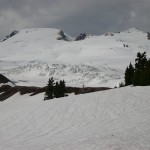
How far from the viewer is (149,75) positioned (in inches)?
2467

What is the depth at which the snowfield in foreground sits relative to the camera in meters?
21.1

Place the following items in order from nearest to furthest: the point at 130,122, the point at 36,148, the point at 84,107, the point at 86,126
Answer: the point at 36,148
the point at 130,122
the point at 86,126
the point at 84,107

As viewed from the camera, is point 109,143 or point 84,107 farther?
point 84,107

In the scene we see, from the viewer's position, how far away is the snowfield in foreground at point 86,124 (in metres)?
21.1

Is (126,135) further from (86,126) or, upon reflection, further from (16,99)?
(16,99)

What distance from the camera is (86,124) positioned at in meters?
31.2

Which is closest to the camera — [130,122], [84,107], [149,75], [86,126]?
[130,122]

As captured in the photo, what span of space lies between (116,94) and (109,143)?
2575cm

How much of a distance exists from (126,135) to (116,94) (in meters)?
23.1

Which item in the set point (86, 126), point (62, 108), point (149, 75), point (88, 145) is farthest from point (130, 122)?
point (149, 75)

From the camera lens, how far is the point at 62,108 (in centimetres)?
4159

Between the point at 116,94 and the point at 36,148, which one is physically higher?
the point at 116,94

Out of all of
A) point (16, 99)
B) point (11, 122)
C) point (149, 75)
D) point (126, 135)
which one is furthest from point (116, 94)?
point (16, 99)

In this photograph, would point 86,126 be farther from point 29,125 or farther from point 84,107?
point 84,107
